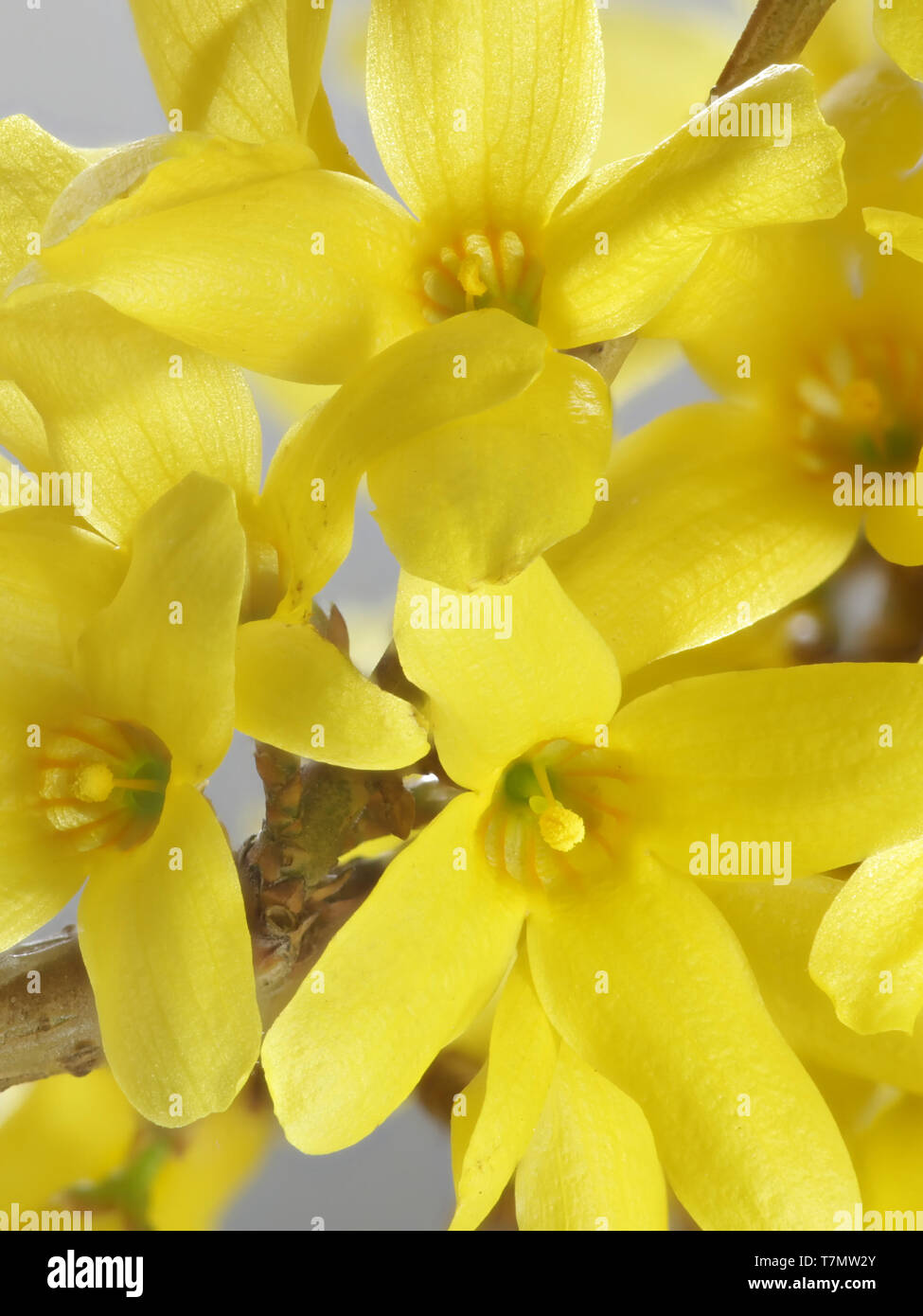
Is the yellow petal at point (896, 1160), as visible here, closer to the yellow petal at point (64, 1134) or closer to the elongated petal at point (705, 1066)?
the elongated petal at point (705, 1066)

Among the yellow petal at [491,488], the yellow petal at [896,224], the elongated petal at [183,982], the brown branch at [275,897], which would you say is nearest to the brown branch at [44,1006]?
the brown branch at [275,897]

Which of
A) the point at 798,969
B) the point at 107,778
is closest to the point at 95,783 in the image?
the point at 107,778

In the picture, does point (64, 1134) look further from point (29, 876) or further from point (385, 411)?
point (385, 411)

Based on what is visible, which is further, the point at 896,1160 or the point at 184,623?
the point at 896,1160
